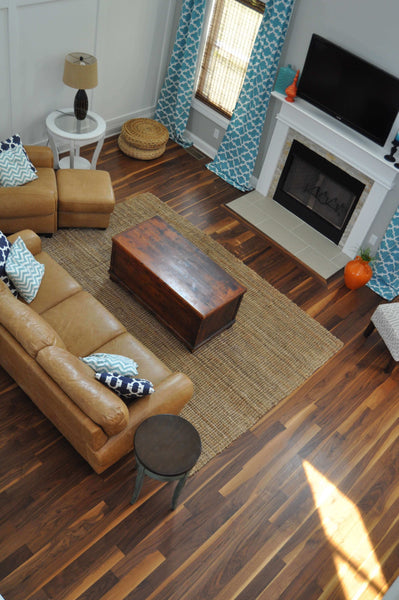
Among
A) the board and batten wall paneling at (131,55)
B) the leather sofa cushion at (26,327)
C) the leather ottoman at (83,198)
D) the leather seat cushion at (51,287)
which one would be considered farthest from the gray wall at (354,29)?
the leather sofa cushion at (26,327)

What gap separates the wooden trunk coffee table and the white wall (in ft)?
6.42

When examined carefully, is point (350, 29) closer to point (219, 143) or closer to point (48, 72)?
point (219, 143)

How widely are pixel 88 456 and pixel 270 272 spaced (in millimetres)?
2946

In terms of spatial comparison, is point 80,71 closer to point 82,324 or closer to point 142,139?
point 142,139

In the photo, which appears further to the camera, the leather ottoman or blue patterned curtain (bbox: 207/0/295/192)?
blue patterned curtain (bbox: 207/0/295/192)

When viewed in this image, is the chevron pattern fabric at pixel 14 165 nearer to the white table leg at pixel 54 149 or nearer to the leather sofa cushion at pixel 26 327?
the white table leg at pixel 54 149

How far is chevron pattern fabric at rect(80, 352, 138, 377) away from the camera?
12.2 feet

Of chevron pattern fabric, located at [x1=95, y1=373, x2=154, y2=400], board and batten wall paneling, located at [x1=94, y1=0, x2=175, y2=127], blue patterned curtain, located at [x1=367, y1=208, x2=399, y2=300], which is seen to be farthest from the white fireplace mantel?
chevron pattern fabric, located at [x1=95, y1=373, x2=154, y2=400]

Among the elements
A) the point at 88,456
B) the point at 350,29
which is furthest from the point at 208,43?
the point at 88,456

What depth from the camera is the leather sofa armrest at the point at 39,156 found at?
5488mm

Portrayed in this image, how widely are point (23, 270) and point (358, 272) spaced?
3.33m

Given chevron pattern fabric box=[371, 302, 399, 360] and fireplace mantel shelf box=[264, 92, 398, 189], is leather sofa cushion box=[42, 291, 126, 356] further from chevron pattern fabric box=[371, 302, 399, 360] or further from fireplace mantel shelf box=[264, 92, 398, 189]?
fireplace mantel shelf box=[264, 92, 398, 189]

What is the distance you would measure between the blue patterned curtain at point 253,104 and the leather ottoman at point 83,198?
1.74 meters

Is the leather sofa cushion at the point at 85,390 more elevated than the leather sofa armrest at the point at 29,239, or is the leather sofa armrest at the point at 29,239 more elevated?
the leather sofa cushion at the point at 85,390
